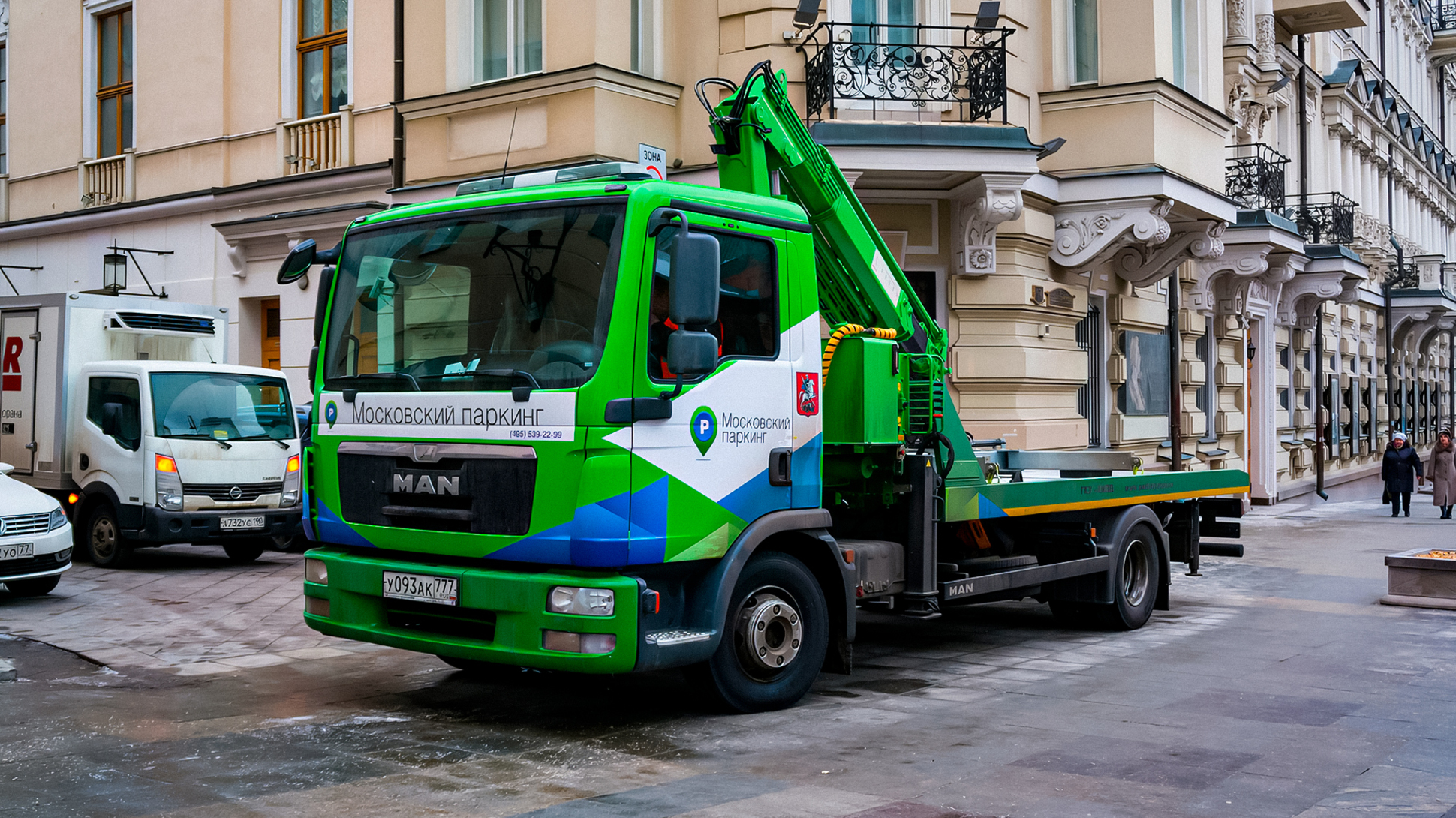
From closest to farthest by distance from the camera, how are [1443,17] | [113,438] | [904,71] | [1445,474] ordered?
[113,438], [904,71], [1445,474], [1443,17]

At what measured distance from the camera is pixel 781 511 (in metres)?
7.09

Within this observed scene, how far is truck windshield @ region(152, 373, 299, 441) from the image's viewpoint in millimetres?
13664

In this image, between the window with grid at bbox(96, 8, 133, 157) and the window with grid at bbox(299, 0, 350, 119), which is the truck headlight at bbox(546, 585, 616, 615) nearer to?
the window with grid at bbox(299, 0, 350, 119)

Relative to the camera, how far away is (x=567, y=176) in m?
6.95

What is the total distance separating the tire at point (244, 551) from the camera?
14.5m

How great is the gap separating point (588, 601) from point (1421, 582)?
8.49 metres

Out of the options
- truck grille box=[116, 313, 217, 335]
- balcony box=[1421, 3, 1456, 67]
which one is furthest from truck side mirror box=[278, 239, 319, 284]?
balcony box=[1421, 3, 1456, 67]

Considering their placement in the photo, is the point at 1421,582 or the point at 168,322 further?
the point at 168,322

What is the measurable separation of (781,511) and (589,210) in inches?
72.5

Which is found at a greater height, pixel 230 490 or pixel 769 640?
pixel 230 490

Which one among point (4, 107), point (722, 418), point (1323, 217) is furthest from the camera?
point (1323, 217)

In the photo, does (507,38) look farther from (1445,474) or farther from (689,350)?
(1445,474)

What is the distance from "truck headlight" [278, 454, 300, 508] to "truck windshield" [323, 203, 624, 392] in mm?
7256

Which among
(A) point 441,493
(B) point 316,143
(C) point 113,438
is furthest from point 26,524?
(B) point 316,143
